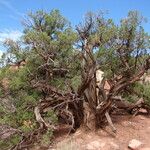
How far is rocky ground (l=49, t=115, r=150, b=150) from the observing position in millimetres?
19359

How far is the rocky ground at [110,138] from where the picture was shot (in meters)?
19.4

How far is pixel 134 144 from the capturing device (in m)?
19.3

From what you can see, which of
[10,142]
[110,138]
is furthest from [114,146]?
[10,142]

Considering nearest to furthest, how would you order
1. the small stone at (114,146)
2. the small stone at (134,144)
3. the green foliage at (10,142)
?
the small stone at (134,144)
the small stone at (114,146)
the green foliage at (10,142)

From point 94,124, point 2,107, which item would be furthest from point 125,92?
point 2,107

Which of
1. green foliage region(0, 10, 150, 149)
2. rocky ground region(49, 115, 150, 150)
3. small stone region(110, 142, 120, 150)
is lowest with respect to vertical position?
small stone region(110, 142, 120, 150)

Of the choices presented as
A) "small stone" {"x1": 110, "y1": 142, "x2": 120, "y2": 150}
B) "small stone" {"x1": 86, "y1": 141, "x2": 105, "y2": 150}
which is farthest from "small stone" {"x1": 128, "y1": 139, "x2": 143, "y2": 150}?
"small stone" {"x1": 86, "y1": 141, "x2": 105, "y2": 150}

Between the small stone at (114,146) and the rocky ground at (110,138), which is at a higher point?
the rocky ground at (110,138)

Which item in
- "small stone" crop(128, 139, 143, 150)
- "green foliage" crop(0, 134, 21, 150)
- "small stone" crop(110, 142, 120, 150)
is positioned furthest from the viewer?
"green foliage" crop(0, 134, 21, 150)

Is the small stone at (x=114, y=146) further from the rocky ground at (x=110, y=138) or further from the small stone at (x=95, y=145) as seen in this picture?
the small stone at (x=95, y=145)

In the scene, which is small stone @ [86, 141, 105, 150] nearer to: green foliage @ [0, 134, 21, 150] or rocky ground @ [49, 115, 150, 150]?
rocky ground @ [49, 115, 150, 150]

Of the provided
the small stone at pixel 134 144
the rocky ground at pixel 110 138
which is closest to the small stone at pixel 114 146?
the rocky ground at pixel 110 138

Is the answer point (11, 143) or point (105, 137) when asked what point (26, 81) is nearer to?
point (11, 143)

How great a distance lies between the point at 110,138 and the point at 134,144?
54.7 inches
